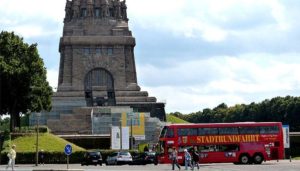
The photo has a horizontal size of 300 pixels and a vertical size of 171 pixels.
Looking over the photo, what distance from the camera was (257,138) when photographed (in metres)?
58.9

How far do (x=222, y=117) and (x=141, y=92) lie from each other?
2945 inches

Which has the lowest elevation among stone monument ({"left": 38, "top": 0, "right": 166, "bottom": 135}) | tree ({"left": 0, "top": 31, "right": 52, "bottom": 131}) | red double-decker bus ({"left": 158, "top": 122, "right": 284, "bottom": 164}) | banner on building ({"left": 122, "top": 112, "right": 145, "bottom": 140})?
red double-decker bus ({"left": 158, "top": 122, "right": 284, "bottom": 164})

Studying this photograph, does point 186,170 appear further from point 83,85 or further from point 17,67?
point 83,85

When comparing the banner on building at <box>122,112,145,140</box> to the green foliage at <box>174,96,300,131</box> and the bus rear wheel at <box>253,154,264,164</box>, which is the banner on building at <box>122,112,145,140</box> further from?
the green foliage at <box>174,96,300,131</box>

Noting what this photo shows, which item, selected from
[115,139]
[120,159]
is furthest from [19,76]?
[120,159]

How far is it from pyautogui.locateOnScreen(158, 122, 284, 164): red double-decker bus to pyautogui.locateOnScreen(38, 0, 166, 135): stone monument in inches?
A: 1976

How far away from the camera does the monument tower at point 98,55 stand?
110 m

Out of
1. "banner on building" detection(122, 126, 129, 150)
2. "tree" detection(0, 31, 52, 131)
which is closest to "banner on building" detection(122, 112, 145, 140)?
"banner on building" detection(122, 126, 129, 150)

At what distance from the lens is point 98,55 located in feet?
368

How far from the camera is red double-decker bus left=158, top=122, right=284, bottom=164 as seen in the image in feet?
192

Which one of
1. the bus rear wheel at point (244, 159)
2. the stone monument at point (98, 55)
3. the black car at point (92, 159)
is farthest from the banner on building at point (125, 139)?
the stone monument at point (98, 55)

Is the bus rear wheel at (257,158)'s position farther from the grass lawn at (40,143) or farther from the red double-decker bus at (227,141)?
the grass lawn at (40,143)

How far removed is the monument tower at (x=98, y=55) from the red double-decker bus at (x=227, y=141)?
50198mm

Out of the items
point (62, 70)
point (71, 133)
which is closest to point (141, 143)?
point (71, 133)
